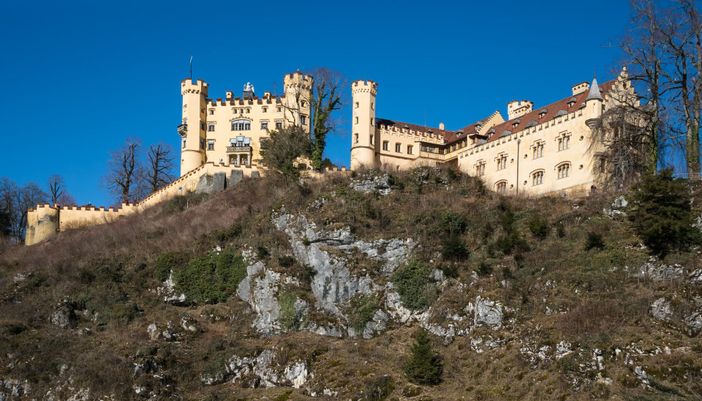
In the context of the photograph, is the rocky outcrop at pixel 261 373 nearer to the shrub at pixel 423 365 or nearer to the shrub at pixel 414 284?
the shrub at pixel 423 365

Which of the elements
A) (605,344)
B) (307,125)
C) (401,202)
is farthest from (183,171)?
(605,344)

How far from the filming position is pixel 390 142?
71.2 m

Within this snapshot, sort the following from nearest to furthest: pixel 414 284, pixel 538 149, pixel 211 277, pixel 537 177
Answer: pixel 414 284 → pixel 211 277 → pixel 537 177 → pixel 538 149

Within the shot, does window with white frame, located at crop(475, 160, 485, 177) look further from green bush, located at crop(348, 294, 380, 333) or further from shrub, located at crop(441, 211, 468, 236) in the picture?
green bush, located at crop(348, 294, 380, 333)

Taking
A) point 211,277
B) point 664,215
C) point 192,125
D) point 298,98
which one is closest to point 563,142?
point 664,215

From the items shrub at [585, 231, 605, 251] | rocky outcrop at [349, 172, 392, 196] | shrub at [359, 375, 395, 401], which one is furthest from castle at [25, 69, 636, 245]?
shrub at [359, 375, 395, 401]

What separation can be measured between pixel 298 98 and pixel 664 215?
40.9 meters

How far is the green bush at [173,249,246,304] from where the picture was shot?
5228 centimetres

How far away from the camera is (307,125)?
246 ft

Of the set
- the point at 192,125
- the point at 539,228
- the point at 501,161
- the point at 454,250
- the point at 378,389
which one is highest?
the point at 192,125

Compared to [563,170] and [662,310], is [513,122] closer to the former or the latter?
[563,170]

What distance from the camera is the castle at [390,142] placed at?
186ft

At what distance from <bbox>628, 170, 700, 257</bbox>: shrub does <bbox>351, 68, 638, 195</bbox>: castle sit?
11.6m

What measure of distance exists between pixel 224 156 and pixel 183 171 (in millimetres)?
Result: 4027
